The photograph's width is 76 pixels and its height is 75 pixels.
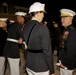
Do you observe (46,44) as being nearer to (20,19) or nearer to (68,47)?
(68,47)

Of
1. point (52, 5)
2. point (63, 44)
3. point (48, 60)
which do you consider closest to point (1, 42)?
point (63, 44)

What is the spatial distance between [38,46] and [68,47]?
678 millimetres

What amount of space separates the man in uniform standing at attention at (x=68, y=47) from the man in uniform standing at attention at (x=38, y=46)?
569 millimetres

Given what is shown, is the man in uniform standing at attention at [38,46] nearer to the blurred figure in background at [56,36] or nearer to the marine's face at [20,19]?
the marine's face at [20,19]

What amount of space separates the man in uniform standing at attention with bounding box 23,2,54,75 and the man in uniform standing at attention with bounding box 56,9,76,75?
569 mm

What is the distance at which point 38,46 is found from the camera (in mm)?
3475

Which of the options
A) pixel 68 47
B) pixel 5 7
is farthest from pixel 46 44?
pixel 5 7

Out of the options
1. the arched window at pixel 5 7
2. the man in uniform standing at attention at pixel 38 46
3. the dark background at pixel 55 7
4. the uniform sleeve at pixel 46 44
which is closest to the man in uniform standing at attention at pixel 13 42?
the man in uniform standing at attention at pixel 38 46

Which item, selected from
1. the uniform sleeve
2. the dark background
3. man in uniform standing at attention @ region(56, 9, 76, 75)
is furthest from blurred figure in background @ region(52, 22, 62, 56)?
the dark background

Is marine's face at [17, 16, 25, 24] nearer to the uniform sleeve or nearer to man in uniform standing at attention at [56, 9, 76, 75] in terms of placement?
man in uniform standing at attention at [56, 9, 76, 75]

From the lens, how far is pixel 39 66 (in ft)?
11.6

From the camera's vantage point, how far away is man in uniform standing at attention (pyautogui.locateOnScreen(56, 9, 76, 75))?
3891 mm

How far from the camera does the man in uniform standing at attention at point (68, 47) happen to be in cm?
389

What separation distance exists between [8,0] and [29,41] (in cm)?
2038
